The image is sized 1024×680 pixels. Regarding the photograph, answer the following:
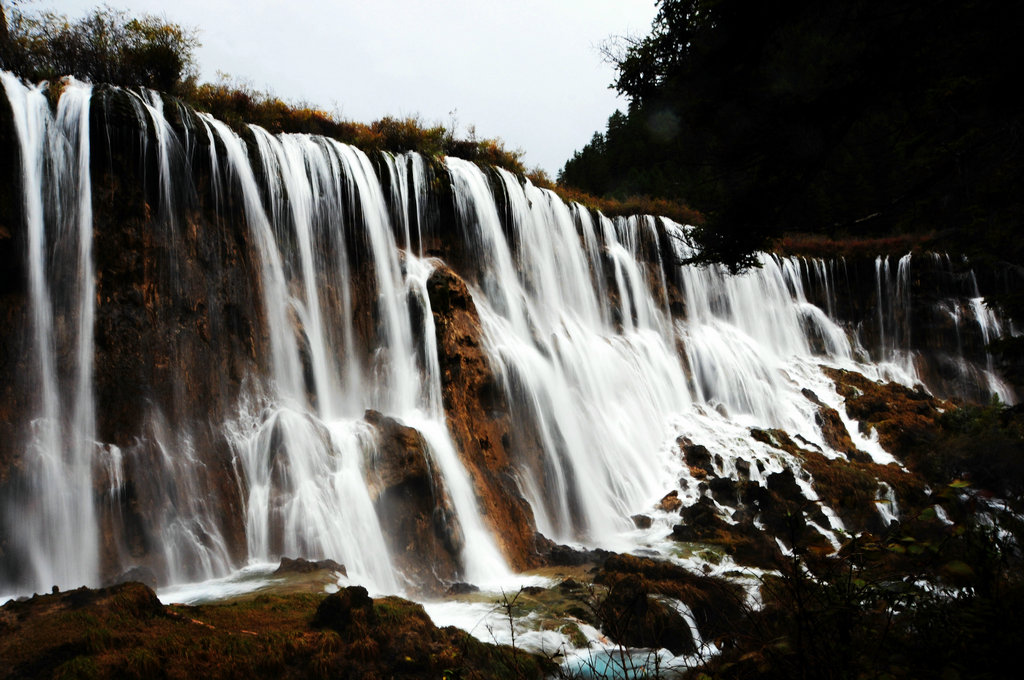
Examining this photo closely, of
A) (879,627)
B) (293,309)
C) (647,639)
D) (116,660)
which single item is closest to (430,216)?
(293,309)

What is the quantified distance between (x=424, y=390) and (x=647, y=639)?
627cm

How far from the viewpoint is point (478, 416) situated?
11391 millimetres

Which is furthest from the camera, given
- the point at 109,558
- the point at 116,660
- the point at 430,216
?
the point at 430,216

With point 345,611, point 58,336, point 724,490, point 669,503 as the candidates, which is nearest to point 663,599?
point 345,611

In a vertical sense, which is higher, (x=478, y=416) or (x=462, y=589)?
(x=478, y=416)

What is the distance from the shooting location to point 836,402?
69.3ft

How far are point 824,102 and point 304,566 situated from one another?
6874 millimetres

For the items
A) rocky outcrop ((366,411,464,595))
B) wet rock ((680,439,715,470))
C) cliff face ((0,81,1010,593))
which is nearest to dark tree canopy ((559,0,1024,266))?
rocky outcrop ((366,411,464,595))

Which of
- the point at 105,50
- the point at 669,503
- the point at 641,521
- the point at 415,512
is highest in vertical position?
the point at 105,50

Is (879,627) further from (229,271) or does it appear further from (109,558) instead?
(229,271)

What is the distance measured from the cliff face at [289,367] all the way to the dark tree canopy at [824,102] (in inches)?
240

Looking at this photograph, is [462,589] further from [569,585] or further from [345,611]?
[345,611]

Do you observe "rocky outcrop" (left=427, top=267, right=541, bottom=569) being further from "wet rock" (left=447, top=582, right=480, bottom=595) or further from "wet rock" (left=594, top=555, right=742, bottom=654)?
"wet rock" (left=594, top=555, right=742, bottom=654)

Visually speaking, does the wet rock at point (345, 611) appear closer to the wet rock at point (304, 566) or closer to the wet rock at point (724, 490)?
the wet rock at point (304, 566)
